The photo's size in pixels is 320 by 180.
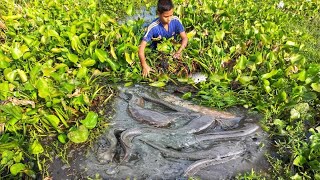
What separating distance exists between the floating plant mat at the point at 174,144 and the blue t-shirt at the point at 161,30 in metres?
0.88

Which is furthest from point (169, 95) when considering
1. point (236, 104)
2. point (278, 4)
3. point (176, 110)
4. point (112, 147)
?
point (278, 4)

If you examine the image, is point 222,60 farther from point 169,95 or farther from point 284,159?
point 284,159

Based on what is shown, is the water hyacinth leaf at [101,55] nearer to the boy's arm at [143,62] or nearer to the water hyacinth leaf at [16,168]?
the boy's arm at [143,62]

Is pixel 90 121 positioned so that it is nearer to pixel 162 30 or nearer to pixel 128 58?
pixel 128 58

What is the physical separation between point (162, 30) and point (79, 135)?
1.77 meters

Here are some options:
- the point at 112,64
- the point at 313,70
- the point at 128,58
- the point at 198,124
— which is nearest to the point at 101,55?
the point at 112,64

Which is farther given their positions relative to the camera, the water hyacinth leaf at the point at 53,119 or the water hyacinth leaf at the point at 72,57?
the water hyacinth leaf at the point at 72,57

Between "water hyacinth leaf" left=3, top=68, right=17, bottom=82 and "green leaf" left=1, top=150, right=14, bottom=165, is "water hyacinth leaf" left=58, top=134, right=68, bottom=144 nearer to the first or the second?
"green leaf" left=1, top=150, right=14, bottom=165

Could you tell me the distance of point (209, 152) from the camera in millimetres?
2736

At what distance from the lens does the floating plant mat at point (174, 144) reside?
2.60m

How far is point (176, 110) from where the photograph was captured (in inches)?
129

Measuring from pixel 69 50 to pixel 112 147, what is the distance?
1.64 meters

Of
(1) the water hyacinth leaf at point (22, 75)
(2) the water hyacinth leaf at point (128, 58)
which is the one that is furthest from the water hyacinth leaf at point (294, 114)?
(1) the water hyacinth leaf at point (22, 75)

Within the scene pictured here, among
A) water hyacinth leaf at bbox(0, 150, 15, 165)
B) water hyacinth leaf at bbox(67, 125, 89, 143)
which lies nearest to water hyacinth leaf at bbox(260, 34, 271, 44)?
water hyacinth leaf at bbox(67, 125, 89, 143)
